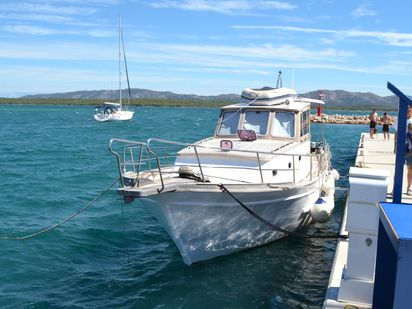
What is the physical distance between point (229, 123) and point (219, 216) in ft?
12.6

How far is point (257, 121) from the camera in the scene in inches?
477

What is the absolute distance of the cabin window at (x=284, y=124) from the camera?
11992 mm

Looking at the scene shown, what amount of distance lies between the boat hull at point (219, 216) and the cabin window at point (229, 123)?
8.72ft

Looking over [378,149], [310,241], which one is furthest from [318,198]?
[378,149]

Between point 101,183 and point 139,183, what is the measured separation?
11044 millimetres

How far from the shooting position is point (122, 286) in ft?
29.2

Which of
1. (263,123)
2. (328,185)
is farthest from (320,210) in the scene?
(263,123)

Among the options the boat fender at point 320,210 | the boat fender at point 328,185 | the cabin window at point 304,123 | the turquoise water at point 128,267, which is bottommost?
the turquoise water at point 128,267

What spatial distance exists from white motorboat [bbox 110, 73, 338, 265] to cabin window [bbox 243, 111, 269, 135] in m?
0.03

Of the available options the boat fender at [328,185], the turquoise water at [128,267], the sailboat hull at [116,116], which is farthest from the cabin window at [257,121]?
the sailboat hull at [116,116]

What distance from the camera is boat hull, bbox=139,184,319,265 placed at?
8570 mm

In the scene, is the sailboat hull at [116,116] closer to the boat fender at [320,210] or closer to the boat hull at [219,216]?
the boat fender at [320,210]

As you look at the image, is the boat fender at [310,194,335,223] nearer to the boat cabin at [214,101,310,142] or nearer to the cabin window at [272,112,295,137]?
the boat cabin at [214,101,310,142]

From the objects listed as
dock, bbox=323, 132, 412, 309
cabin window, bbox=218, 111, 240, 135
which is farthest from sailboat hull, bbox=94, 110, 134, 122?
dock, bbox=323, 132, 412, 309
